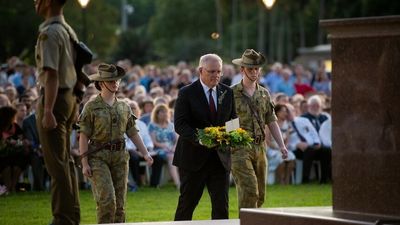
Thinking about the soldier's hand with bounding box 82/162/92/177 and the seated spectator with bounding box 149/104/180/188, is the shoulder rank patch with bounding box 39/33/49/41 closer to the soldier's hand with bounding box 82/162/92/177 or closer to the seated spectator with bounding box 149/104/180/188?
the soldier's hand with bounding box 82/162/92/177

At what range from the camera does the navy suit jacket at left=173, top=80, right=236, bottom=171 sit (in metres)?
14.7

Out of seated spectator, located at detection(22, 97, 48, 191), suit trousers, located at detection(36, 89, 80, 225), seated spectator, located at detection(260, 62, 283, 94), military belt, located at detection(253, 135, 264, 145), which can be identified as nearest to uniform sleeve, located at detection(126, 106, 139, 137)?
military belt, located at detection(253, 135, 264, 145)

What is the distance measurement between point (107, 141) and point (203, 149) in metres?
1.10

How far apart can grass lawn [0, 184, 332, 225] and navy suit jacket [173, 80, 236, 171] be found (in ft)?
10.9

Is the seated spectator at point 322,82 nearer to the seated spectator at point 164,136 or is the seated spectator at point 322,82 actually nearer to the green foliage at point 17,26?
the seated spectator at point 164,136

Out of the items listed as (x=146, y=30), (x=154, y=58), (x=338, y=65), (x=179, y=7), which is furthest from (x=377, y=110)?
(x=146, y=30)

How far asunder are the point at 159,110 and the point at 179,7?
354 feet

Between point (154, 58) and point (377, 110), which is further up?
point (154, 58)

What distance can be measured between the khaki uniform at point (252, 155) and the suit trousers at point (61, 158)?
3.87 m

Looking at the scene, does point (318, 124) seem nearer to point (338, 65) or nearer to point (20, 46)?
point (338, 65)

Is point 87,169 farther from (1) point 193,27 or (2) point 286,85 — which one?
(1) point 193,27

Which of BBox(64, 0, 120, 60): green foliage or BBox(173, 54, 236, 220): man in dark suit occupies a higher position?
BBox(64, 0, 120, 60): green foliage

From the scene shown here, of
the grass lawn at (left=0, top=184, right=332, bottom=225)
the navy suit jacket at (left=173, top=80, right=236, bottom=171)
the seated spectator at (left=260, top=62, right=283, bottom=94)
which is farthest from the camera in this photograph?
the seated spectator at (left=260, top=62, right=283, bottom=94)

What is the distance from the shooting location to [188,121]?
1477 centimetres
